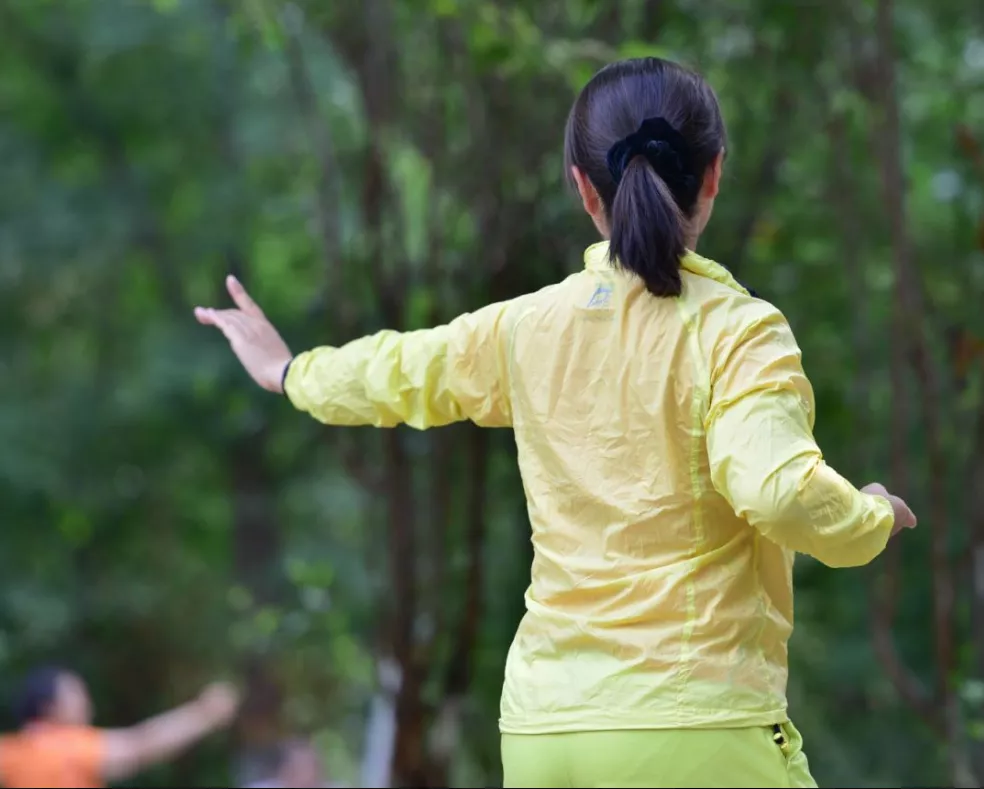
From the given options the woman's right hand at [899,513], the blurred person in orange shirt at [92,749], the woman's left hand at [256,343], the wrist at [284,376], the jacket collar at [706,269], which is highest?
the jacket collar at [706,269]

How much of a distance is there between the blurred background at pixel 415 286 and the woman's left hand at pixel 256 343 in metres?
1.96

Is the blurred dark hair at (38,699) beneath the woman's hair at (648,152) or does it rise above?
beneath

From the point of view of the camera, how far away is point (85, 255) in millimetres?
10078

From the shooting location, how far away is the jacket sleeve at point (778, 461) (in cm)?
158

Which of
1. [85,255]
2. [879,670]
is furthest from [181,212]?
[879,670]

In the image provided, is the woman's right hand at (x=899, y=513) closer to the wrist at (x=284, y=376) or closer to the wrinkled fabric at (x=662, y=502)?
the wrinkled fabric at (x=662, y=502)

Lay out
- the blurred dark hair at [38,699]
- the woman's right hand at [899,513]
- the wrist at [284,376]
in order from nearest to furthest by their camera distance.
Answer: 1. the woman's right hand at [899,513]
2. the wrist at [284,376]
3. the blurred dark hair at [38,699]

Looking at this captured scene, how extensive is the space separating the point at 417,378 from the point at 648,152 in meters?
0.47

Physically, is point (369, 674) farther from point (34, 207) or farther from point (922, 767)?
point (34, 207)

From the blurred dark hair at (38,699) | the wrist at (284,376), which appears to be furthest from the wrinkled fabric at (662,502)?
the blurred dark hair at (38,699)

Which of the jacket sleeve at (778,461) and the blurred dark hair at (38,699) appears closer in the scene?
the jacket sleeve at (778,461)

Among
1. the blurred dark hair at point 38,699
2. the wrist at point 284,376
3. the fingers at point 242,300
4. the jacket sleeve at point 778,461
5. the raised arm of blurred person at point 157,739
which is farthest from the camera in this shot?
the blurred dark hair at point 38,699

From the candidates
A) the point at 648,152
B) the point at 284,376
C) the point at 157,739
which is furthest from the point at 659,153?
the point at 157,739

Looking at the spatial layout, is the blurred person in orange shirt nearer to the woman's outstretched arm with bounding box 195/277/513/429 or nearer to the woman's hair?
the woman's outstretched arm with bounding box 195/277/513/429
